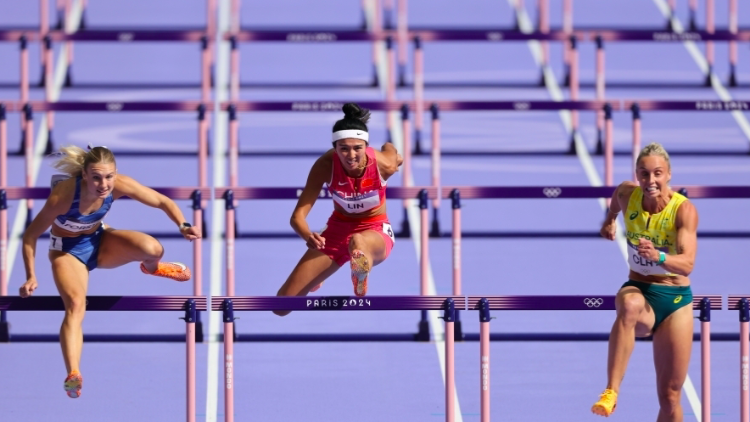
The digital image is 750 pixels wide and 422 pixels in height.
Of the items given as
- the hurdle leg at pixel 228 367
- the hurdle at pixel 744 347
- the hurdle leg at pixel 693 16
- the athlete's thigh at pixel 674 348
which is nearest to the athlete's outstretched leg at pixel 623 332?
the athlete's thigh at pixel 674 348

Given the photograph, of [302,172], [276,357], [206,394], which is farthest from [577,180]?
[206,394]

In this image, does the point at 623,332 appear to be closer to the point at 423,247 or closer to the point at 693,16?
the point at 423,247

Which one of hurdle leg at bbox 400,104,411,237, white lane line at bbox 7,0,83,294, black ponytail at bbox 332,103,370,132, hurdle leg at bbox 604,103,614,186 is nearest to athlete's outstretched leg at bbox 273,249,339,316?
black ponytail at bbox 332,103,370,132

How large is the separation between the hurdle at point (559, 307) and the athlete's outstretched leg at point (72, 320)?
6.27 feet

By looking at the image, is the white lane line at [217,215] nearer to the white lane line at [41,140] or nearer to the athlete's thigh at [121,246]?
the athlete's thigh at [121,246]

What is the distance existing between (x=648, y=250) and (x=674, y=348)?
0.58m

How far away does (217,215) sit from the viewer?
34.2 ft

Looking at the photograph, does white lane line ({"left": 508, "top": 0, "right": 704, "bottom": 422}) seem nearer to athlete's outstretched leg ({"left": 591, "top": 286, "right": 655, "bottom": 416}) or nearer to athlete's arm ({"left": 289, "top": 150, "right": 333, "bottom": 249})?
athlete's outstretched leg ({"left": 591, "top": 286, "right": 655, "bottom": 416})

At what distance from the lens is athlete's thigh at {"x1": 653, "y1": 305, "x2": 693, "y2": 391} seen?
668 centimetres

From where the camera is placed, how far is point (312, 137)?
11773mm

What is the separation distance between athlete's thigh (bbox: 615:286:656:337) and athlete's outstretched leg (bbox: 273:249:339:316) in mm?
1638

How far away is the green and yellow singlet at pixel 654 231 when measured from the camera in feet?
22.1

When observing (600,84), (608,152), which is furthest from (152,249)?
(600,84)

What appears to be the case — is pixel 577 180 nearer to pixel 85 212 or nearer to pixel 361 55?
pixel 361 55
